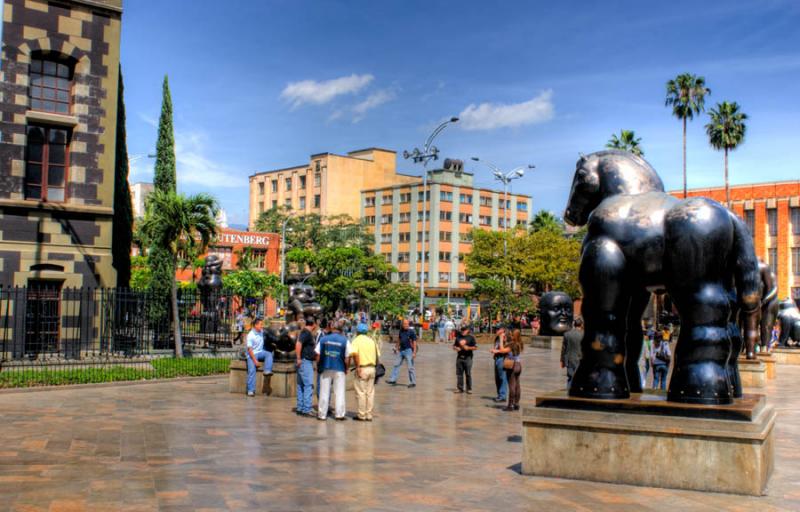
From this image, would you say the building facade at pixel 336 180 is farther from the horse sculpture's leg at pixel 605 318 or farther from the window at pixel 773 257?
the horse sculpture's leg at pixel 605 318

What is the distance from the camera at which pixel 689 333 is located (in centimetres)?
820

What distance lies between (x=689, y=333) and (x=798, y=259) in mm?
59534

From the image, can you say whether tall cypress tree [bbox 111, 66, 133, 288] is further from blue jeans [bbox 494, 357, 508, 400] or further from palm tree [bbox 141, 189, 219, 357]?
blue jeans [bbox 494, 357, 508, 400]

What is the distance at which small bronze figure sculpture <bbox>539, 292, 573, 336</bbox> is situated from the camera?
1458 inches

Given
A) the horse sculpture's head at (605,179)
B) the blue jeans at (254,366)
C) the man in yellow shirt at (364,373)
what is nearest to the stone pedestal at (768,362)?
the man in yellow shirt at (364,373)

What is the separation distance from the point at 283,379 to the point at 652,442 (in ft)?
31.6

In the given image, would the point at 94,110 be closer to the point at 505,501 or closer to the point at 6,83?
the point at 6,83

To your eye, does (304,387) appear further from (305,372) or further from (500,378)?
(500,378)

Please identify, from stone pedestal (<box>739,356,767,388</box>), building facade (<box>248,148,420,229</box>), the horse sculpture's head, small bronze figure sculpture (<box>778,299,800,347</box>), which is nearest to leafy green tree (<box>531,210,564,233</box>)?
building facade (<box>248,148,420,229</box>)

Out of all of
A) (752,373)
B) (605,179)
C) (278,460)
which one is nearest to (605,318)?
(605,179)

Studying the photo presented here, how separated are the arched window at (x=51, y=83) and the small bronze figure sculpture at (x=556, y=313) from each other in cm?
2288

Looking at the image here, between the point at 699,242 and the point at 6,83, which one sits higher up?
the point at 6,83

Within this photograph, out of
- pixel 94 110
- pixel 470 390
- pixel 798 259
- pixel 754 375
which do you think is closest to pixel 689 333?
pixel 470 390

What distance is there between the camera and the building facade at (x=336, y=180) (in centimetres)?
8625
